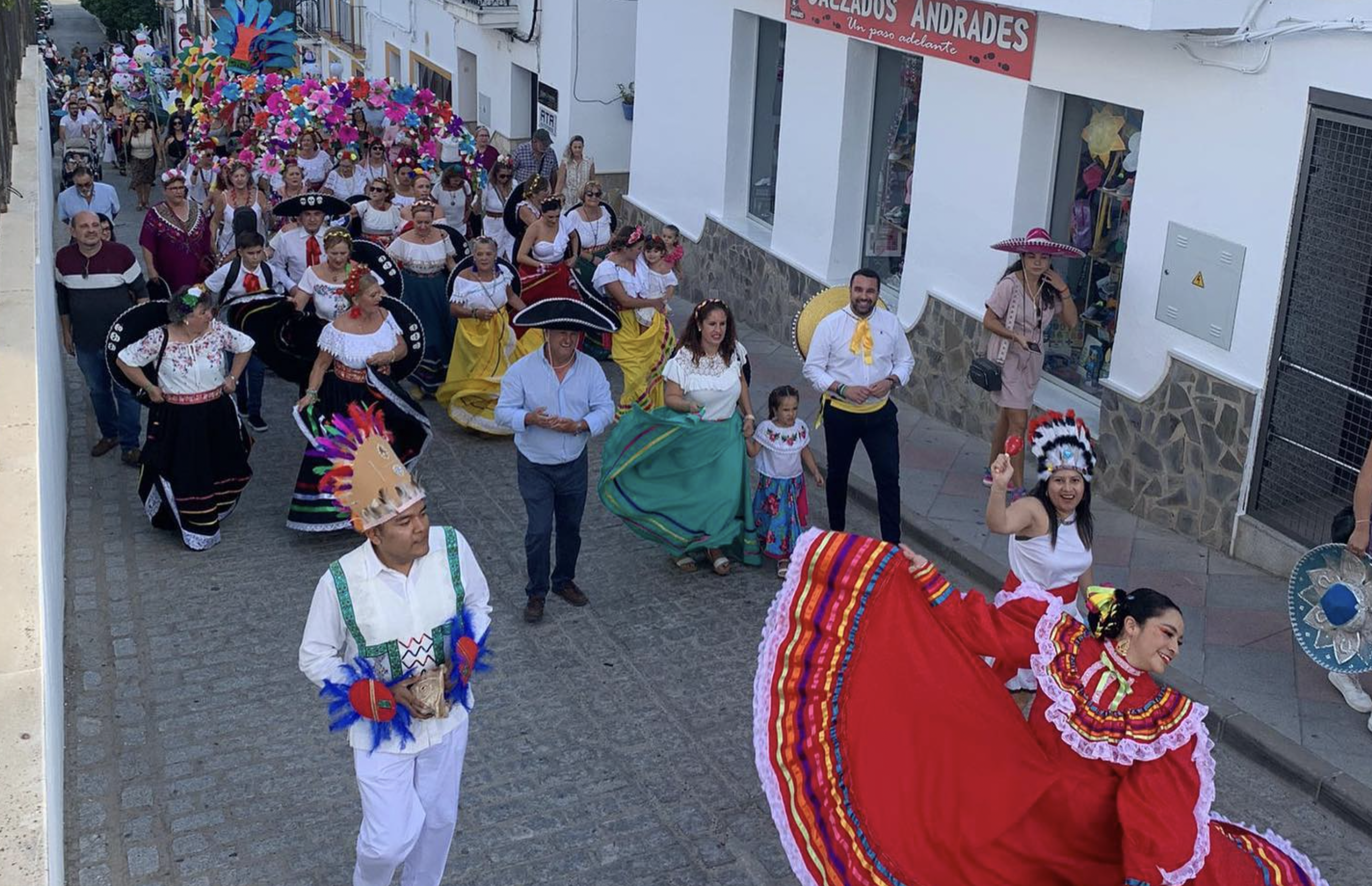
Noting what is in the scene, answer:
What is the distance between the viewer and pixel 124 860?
20.4 feet

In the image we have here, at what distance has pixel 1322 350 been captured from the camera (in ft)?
29.1

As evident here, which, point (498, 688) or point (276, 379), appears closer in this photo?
point (498, 688)

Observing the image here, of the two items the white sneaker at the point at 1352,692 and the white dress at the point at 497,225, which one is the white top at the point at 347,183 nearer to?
the white dress at the point at 497,225

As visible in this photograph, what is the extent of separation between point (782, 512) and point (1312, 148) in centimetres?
351

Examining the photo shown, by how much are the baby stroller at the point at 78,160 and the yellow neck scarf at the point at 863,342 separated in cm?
732

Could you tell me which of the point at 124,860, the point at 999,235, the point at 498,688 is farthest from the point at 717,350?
the point at 124,860

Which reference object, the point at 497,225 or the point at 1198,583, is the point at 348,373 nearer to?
the point at 1198,583

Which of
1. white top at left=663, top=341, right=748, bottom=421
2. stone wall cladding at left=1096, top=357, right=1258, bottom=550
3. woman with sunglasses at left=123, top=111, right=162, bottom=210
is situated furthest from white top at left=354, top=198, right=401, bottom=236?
woman with sunglasses at left=123, top=111, right=162, bottom=210

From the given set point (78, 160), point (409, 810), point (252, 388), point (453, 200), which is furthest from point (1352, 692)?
point (78, 160)

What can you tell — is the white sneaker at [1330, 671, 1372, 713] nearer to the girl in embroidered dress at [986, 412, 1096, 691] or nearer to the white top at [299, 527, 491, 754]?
the girl in embroidered dress at [986, 412, 1096, 691]

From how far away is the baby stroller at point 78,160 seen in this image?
13.6m

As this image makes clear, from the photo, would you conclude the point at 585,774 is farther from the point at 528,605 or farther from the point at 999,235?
the point at 999,235

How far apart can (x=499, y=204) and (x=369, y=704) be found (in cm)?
1081

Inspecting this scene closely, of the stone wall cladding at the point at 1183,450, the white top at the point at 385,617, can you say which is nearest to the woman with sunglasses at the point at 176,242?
the stone wall cladding at the point at 1183,450
